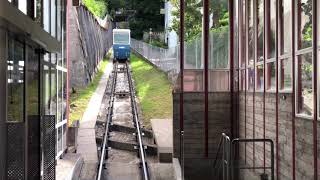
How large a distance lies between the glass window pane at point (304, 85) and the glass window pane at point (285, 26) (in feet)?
3.12

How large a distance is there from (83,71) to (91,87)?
1162 mm

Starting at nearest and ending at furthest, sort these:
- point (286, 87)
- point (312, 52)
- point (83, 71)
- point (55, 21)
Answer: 1. point (312, 52)
2. point (286, 87)
3. point (55, 21)
4. point (83, 71)

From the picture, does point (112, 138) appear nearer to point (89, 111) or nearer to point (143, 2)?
point (89, 111)

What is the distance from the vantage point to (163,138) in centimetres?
2020

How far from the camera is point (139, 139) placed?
21.0 meters

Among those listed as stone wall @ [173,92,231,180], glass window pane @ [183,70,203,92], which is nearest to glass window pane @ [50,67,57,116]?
stone wall @ [173,92,231,180]

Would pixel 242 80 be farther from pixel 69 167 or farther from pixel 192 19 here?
pixel 69 167

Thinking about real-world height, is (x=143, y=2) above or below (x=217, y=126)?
above

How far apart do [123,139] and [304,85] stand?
1303 cm

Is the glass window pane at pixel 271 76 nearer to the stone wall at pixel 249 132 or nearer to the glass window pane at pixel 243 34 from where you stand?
the stone wall at pixel 249 132

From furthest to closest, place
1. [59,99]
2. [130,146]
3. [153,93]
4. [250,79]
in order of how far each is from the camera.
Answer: [153,93]
[130,146]
[59,99]
[250,79]

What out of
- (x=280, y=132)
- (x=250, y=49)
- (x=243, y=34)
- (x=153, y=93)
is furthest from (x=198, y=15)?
(x=153, y=93)

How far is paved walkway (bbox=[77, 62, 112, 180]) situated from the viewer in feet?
55.6

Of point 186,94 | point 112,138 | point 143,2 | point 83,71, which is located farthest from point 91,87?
point 143,2
